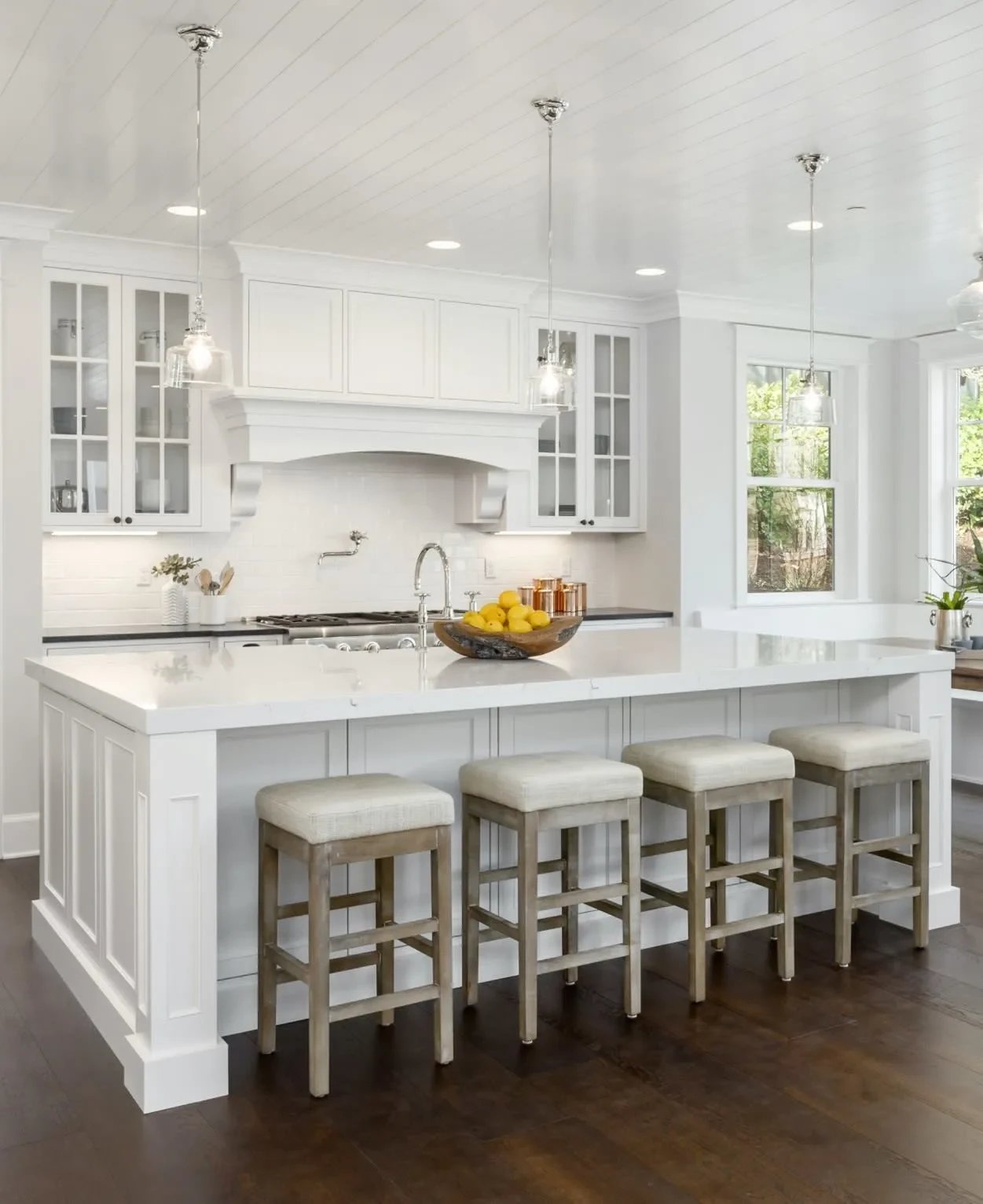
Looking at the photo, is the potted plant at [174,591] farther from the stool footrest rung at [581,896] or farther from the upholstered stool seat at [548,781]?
the stool footrest rung at [581,896]

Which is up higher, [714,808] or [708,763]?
[708,763]

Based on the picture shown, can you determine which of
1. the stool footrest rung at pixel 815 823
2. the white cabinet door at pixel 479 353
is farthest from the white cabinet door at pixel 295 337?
the stool footrest rung at pixel 815 823

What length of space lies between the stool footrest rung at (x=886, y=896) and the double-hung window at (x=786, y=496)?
11.5ft

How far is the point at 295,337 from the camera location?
5688mm

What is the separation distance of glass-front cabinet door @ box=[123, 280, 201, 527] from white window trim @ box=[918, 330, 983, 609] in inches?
173

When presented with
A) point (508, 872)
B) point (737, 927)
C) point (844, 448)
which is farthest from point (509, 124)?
point (844, 448)

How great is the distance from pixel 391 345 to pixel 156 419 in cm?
118

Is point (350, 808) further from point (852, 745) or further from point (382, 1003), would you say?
point (852, 745)

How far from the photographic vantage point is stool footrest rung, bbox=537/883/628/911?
3.12m

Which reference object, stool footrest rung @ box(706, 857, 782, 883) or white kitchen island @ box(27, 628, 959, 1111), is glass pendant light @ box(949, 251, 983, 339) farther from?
stool footrest rung @ box(706, 857, 782, 883)

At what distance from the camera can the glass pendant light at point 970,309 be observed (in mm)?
4781

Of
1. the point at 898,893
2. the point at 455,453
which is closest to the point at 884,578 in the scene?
the point at 455,453

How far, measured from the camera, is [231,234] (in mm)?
5332

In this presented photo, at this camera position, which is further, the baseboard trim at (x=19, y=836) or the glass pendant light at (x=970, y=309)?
the baseboard trim at (x=19, y=836)
